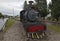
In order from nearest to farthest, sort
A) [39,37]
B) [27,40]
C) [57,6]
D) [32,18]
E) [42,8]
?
1. [27,40]
2. [39,37]
3. [32,18]
4. [57,6]
5. [42,8]

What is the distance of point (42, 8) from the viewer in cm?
5906

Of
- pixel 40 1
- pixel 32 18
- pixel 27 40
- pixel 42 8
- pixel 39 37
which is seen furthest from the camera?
pixel 40 1

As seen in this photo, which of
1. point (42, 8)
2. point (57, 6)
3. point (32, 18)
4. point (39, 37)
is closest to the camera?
point (39, 37)

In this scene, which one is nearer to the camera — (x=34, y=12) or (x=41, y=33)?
(x=41, y=33)

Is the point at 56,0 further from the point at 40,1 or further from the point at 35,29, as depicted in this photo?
the point at 40,1

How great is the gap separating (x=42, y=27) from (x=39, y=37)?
137cm

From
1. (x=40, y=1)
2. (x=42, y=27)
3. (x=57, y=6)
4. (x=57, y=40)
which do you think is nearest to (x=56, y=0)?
(x=57, y=6)

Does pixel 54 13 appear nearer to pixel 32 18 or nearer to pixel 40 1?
pixel 32 18

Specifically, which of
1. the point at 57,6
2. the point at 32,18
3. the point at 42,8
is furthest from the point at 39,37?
the point at 42,8

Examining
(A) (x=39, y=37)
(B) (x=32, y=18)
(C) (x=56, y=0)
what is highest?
(C) (x=56, y=0)

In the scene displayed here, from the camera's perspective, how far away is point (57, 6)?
116ft

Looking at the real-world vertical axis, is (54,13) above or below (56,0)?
below

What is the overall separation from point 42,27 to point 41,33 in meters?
0.61

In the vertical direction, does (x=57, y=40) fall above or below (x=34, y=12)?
below
